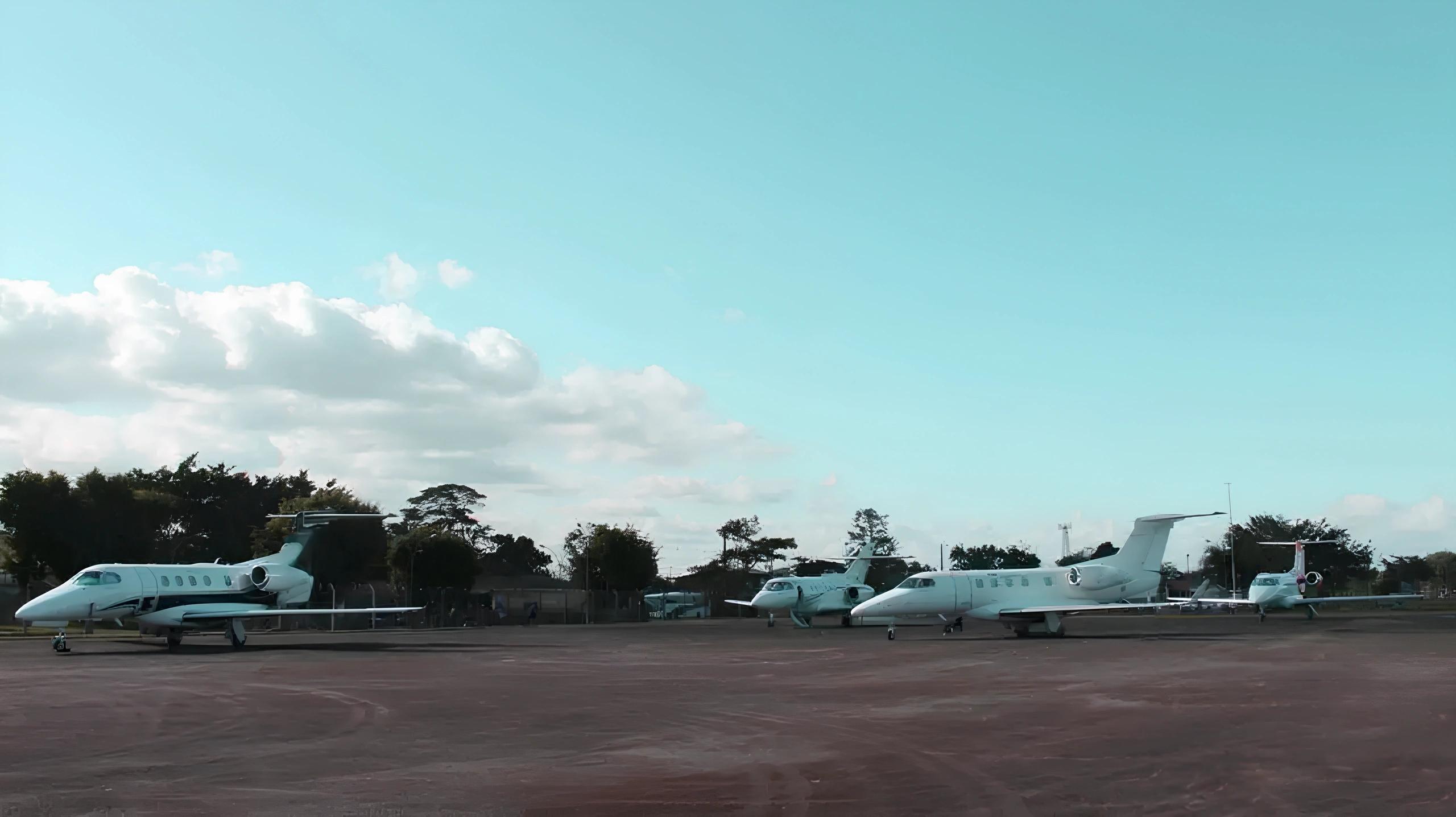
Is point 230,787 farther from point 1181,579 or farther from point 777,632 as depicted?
point 1181,579

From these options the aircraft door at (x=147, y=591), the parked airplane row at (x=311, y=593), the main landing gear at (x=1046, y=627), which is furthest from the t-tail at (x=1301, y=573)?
the aircraft door at (x=147, y=591)

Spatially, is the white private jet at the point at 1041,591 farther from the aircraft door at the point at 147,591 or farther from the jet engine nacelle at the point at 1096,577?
the aircraft door at the point at 147,591

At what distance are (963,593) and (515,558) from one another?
8851 centimetres

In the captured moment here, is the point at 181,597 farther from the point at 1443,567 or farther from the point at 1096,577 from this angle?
the point at 1443,567

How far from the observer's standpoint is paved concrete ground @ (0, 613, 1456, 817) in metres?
8.43

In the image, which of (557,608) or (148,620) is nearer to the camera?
(148,620)

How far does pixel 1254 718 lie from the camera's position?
13.4 meters

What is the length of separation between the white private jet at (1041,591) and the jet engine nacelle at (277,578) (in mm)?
19718

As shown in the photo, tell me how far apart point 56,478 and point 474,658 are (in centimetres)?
4818

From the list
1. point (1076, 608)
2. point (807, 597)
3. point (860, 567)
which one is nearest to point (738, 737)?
point (1076, 608)

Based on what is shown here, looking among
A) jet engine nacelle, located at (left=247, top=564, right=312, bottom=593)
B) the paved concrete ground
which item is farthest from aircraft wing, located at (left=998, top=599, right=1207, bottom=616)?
jet engine nacelle, located at (left=247, top=564, right=312, bottom=593)

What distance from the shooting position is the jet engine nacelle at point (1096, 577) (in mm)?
40750

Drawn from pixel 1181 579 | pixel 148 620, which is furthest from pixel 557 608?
pixel 1181 579

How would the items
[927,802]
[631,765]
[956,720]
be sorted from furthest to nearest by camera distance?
[956,720] → [631,765] → [927,802]
